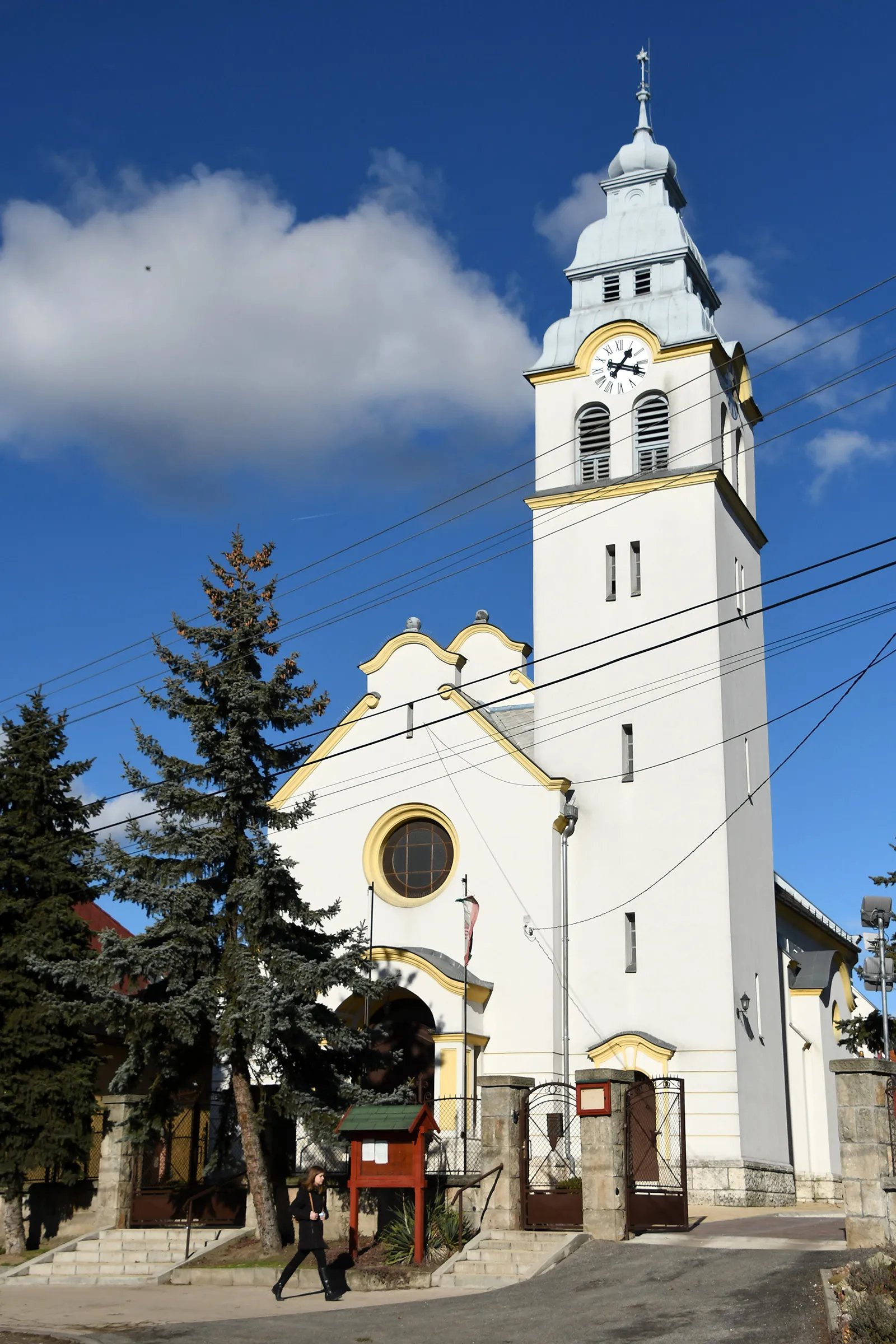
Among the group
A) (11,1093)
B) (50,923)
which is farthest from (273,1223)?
A: (50,923)

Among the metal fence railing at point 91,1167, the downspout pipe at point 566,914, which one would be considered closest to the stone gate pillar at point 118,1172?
the metal fence railing at point 91,1167

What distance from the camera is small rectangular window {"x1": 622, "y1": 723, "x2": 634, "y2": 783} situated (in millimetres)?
28125

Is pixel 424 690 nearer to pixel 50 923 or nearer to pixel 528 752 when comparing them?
pixel 528 752

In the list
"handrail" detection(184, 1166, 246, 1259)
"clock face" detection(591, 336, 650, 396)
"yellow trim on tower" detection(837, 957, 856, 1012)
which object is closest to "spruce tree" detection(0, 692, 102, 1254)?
"handrail" detection(184, 1166, 246, 1259)

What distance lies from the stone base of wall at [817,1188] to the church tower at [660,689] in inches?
105

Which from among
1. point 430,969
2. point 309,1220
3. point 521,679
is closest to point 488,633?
point 521,679

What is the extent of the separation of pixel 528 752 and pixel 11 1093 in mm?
12525

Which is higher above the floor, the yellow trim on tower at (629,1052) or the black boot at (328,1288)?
the yellow trim on tower at (629,1052)

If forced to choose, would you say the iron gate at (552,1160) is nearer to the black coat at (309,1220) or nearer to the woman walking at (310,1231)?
the woman walking at (310,1231)

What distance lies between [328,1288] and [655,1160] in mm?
9207

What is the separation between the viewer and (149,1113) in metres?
20.7

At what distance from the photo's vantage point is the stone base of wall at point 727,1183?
80.5 feet

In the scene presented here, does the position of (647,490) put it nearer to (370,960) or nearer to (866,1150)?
(370,960)

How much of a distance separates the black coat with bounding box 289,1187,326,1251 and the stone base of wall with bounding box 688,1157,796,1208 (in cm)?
988
